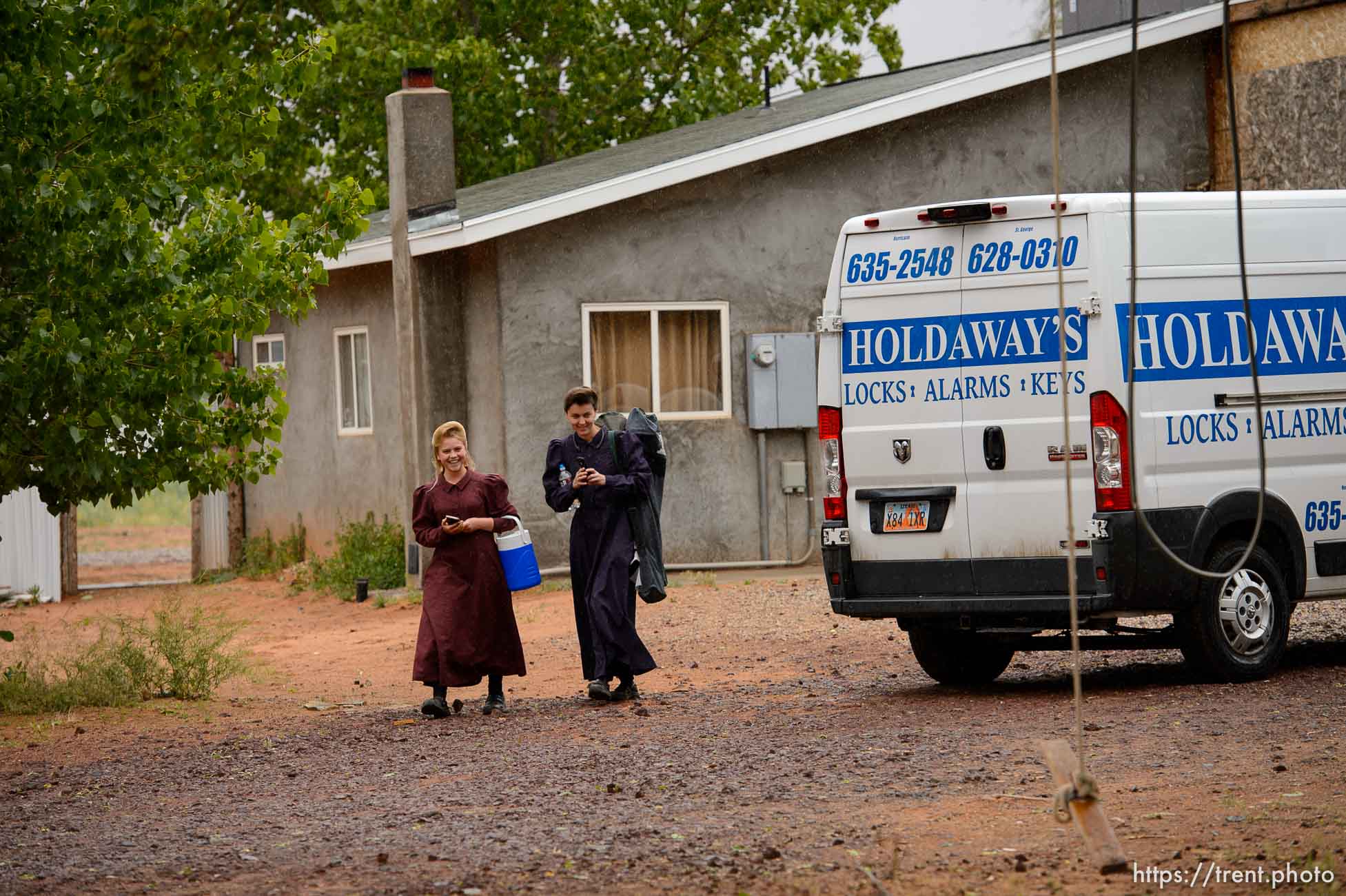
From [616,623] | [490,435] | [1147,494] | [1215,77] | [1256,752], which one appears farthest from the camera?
[1215,77]

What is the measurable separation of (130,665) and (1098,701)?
6177 millimetres

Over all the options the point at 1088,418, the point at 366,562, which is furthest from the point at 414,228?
the point at 1088,418

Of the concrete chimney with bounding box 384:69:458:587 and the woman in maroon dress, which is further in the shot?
the concrete chimney with bounding box 384:69:458:587

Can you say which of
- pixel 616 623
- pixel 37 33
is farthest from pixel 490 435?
pixel 37 33

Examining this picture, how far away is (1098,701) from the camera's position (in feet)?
32.1

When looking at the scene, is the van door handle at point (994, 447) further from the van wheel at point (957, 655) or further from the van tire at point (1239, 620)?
the van wheel at point (957, 655)

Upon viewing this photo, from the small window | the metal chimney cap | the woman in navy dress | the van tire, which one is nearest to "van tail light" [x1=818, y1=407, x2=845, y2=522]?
the woman in navy dress

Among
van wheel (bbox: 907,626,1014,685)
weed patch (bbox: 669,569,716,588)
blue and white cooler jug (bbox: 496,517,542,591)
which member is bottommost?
van wheel (bbox: 907,626,1014,685)

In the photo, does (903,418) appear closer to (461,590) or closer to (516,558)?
(516,558)

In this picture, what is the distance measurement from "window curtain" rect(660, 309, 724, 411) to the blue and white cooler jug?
757 centimetres

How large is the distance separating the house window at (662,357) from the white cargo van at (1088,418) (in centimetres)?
753

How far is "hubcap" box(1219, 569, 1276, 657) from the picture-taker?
9859 mm

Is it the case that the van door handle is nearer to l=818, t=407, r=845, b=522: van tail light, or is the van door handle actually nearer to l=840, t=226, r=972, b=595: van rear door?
l=840, t=226, r=972, b=595: van rear door

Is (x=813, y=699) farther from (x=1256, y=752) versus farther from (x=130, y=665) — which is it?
(x=130, y=665)
